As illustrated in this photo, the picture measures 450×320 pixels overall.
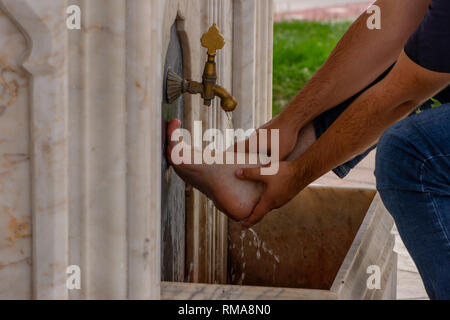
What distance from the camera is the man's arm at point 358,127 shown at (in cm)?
116

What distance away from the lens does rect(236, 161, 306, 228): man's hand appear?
135cm

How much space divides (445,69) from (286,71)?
4.97 metres

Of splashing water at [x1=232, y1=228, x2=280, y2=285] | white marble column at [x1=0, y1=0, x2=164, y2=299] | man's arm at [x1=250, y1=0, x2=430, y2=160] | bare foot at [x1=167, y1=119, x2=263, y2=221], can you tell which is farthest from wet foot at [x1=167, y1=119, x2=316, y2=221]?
splashing water at [x1=232, y1=228, x2=280, y2=285]

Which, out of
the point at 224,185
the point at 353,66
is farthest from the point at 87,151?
the point at 353,66

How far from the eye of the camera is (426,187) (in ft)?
3.65

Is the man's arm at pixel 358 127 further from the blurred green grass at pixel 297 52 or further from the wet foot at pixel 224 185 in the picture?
the blurred green grass at pixel 297 52

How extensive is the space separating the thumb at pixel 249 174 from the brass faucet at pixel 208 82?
143 mm

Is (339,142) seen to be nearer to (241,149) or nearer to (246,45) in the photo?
(241,149)

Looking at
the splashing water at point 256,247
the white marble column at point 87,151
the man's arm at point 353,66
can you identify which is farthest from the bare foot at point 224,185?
the splashing water at point 256,247

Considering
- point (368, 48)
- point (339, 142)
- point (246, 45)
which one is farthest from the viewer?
point (246, 45)

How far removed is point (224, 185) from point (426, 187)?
1.34ft

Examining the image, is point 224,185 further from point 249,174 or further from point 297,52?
point 297,52

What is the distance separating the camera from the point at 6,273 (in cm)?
96
